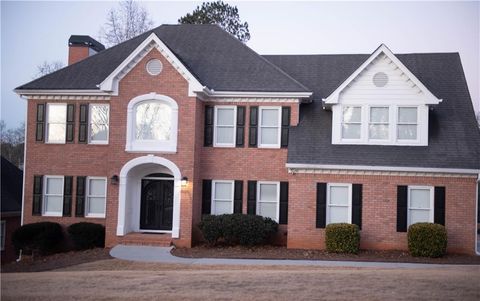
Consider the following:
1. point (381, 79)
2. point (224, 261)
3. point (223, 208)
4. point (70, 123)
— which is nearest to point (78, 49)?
point (70, 123)

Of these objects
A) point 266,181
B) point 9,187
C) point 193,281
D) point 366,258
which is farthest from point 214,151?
point 9,187

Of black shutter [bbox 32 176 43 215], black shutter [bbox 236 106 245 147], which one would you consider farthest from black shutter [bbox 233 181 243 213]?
black shutter [bbox 32 176 43 215]

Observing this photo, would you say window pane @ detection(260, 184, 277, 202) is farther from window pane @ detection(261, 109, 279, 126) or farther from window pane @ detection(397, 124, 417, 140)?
window pane @ detection(397, 124, 417, 140)

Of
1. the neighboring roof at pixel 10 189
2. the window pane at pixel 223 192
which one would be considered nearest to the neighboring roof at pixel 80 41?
the neighboring roof at pixel 10 189

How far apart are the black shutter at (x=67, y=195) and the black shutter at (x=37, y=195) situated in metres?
1.09

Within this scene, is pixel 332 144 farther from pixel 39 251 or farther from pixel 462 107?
pixel 39 251

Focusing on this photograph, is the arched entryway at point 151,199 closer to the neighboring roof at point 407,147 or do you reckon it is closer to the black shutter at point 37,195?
the black shutter at point 37,195

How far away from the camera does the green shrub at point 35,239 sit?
22516 mm

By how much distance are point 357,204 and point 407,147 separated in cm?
311

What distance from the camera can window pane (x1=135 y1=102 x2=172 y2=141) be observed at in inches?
875

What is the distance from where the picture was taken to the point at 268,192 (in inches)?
907

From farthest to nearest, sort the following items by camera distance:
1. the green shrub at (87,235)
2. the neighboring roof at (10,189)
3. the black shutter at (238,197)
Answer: the neighboring roof at (10,189)
the black shutter at (238,197)
the green shrub at (87,235)

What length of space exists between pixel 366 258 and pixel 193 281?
26.2 feet

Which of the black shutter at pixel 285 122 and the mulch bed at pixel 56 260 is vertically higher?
the black shutter at pixel 285 122
